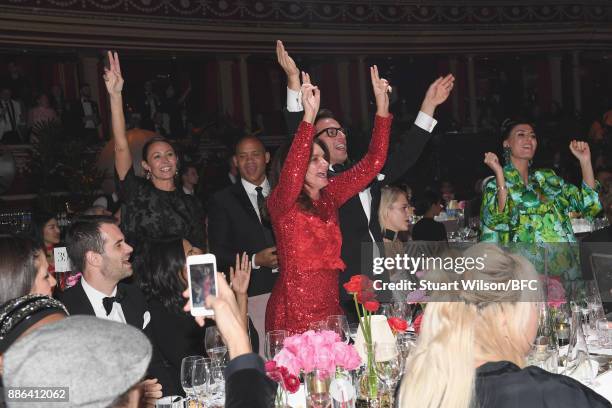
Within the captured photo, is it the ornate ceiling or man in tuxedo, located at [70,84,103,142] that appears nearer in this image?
man in tuxedo, located at [70,84,103,142]

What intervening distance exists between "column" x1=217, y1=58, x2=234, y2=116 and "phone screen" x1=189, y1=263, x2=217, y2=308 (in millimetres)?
11158

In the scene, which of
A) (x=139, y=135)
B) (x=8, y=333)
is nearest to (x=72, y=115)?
(x=139, y=135)

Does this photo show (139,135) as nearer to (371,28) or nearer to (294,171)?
(294,171)

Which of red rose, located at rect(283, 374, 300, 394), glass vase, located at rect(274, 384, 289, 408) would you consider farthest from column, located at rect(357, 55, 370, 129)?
red rose, located at rect(283, 374, 300, 394)

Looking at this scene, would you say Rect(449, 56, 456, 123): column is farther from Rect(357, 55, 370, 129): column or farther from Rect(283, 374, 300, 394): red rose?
Rect(283, 374, 300, 394): red rose

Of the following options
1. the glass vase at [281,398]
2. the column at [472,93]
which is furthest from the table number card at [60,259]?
the column at [472,93]

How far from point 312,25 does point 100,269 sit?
36.1 ft

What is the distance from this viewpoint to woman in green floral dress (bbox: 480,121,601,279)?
3.93 m

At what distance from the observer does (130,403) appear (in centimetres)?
112

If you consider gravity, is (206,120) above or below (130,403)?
above

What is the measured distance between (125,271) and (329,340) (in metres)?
1.25

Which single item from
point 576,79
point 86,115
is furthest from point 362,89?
point 86,115

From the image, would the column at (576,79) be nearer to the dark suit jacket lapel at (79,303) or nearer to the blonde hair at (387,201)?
the blonde hair at (387,201)

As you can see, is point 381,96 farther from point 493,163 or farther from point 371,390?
point 371,390
